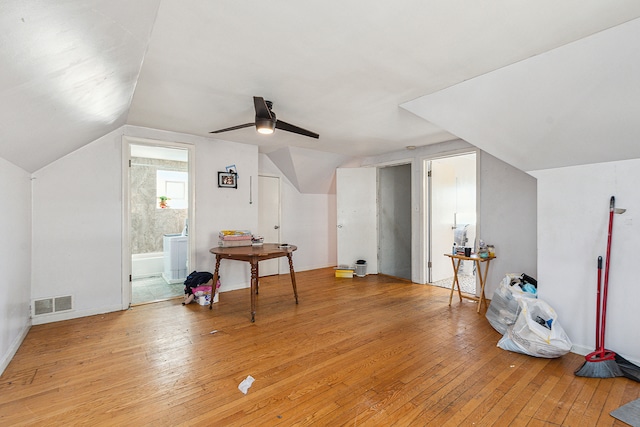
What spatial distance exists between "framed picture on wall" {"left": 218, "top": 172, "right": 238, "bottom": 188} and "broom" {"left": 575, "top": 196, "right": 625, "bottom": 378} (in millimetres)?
4075

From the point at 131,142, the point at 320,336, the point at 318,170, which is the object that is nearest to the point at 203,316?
the point at 320,336

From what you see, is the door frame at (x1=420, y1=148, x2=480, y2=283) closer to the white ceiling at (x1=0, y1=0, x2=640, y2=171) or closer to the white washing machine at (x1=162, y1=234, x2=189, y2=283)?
the white ceiling at (x1=0, y1=0, x2=640, y2=171)

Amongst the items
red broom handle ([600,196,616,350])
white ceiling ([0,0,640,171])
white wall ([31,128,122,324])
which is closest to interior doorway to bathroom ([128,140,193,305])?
white wall ([31,128,122,324])

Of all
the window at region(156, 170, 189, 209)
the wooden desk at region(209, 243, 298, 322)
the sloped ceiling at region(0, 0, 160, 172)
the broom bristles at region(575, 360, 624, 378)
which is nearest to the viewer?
the sloped ceiling at region(0, 0, 160, 172)

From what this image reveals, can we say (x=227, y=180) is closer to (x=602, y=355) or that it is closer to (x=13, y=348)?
(x=13, y=348)

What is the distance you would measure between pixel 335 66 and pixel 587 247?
7.98 ft

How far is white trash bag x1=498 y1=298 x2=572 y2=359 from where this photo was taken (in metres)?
2.26

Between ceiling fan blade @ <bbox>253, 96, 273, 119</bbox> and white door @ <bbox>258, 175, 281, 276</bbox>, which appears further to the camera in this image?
white door @ <bbox>258, 175, 281, 276</bbox>

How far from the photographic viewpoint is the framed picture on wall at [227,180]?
424cm

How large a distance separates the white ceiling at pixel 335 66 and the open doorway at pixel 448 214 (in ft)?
6.26

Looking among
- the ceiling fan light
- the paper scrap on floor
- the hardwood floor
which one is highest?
the ceiling fan light

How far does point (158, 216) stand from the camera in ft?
19.3

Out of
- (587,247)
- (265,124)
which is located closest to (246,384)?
(265,124)

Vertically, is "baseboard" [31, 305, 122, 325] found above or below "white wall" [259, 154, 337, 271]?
below
